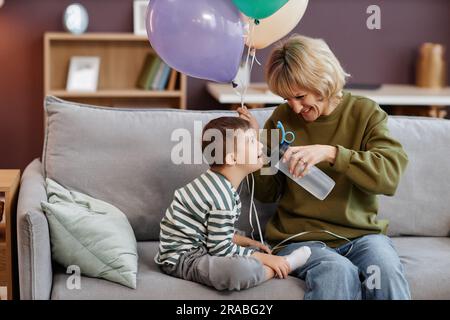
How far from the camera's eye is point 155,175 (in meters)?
2.45

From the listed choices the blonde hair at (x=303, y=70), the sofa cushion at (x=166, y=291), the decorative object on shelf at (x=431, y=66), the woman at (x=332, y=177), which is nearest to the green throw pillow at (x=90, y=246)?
the sofa cushion at (x=166, y=291)

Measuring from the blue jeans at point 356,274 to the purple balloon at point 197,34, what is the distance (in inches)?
23.3

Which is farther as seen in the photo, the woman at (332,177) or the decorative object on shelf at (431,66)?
the decorative object on shelf at (431,66)

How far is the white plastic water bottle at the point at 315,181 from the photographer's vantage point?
2223 mm

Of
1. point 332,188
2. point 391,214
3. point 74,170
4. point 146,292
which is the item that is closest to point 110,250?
point 146,292

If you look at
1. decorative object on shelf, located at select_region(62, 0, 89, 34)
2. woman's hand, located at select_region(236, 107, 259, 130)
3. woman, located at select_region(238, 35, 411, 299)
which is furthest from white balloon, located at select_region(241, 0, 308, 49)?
decorative object on shelf, located at select_region(62, 0, 89, 34)

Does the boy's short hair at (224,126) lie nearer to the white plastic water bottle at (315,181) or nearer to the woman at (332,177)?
the woman at (332,177)

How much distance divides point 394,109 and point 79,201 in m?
2.48

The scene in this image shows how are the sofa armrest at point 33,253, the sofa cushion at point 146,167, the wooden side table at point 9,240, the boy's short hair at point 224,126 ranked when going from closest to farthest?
the sofa armrest at point 33,253 < the boy's short hair at point 224,126 < the wooden side table at point 9,240 < the sofa cushion at point 146,167

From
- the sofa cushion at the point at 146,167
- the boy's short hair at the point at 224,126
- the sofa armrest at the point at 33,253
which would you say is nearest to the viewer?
the sofa armrest at the point at 33,253

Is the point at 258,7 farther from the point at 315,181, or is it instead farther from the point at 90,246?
the point at 90,246

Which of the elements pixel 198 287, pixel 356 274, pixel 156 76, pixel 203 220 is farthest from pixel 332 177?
pixel 156 76

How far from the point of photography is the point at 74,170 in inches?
95.9
